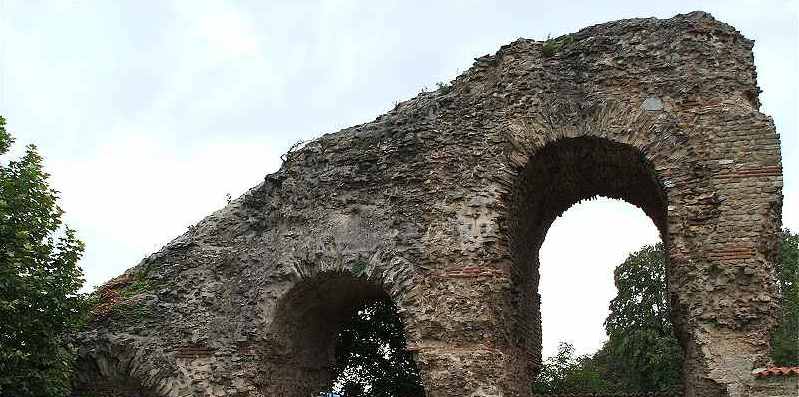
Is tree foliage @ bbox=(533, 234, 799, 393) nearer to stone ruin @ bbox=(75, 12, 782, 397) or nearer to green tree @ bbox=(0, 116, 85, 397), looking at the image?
stone ruin @ bbox=(75, 12, 782, 397)

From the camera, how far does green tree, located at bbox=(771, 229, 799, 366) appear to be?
2075 centimetres

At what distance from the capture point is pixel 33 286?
28.7ft

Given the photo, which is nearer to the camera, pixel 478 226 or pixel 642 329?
pixel 478 226

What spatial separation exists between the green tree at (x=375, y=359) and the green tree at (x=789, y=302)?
30.1 feet

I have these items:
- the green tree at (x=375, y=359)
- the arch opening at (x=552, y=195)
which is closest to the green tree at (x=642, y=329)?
the green tree at (x=375, y=359)

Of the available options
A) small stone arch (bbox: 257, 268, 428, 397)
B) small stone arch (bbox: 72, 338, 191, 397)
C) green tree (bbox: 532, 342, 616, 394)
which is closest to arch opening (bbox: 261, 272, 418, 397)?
small stone arch (bbox: 257, 268, 428, 397)

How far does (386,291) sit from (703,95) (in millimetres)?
4292

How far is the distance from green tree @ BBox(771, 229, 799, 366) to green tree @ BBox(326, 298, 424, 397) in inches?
361

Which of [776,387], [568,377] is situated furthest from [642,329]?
[776,387]

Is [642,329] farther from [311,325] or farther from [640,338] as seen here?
[311,325]

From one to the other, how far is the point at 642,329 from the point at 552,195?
54.0ft

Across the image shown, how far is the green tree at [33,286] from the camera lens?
852cm

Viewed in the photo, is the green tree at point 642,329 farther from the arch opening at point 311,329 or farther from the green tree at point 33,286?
the green tree at point 33,286

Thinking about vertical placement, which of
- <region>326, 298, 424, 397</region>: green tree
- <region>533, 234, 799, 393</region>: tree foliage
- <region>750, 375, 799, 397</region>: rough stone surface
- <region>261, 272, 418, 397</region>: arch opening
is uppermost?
<region>533, 234, 799, 393</region>: tree foliage
